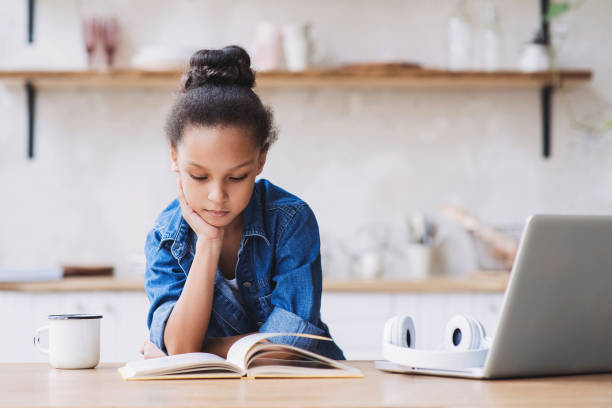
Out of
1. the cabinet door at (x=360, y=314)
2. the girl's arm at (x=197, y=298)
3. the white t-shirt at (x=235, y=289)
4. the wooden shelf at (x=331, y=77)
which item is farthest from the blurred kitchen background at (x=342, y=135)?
the girl's arm at (x=197, y=298)

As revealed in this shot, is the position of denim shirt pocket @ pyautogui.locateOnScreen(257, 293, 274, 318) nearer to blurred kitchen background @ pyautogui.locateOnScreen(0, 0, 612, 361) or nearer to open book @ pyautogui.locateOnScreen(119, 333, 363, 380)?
open book @ pyautogui.locateOnScreen(119, 333, 363, 380)

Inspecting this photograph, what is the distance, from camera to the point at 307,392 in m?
0.91

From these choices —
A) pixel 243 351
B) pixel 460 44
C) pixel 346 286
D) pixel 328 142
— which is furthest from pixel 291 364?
pixel 460 44

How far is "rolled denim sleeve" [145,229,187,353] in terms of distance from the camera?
4.43 feet

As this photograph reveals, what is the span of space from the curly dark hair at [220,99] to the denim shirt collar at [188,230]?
0.13 meters

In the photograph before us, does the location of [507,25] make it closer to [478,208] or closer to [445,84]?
[445,84]

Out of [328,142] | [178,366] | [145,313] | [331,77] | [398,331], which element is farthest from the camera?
[328,142]

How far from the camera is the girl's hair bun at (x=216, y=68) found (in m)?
1.38

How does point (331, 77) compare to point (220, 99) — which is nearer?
point (220, 99)

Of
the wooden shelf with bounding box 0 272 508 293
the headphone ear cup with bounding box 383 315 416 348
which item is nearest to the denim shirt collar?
the headphone ear cup with bounding box 383 315 416 348

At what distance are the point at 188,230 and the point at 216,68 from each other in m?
0.31

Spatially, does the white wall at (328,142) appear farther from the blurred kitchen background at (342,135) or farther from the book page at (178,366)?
the book page at (178,366)

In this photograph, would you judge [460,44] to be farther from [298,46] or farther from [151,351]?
[151,351]

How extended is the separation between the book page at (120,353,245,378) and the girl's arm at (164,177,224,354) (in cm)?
24
